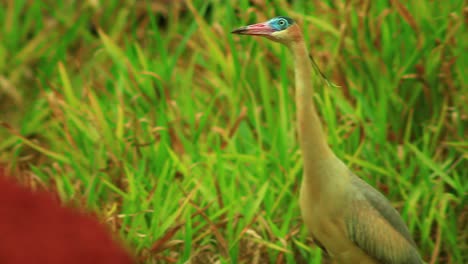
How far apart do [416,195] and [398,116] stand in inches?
14.8

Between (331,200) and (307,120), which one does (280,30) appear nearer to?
(307,120)

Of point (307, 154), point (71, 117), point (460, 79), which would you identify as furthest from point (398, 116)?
point (71, 117)

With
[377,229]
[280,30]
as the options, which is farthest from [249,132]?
[280,30]

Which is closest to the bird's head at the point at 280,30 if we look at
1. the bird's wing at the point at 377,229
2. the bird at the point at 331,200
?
the bird at the point at 331,200

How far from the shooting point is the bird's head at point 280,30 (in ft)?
7.01

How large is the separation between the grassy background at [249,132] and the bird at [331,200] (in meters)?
0.27

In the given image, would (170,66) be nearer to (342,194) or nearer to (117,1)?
(117,1)

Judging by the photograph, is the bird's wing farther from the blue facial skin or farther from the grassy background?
the blue facial skin

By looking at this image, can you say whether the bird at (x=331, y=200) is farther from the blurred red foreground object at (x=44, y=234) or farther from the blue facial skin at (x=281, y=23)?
the blurred red foreground object at (x=44, y=234)

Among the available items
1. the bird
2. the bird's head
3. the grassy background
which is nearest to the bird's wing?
the bird

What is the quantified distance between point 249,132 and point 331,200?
906 mm

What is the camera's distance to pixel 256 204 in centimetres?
264

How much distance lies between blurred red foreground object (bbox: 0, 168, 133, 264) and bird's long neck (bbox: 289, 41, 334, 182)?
102 centimetres

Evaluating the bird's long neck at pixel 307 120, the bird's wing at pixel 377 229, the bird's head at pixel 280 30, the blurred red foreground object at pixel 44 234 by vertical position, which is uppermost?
the blurred red foreground object at pixel 44 234
